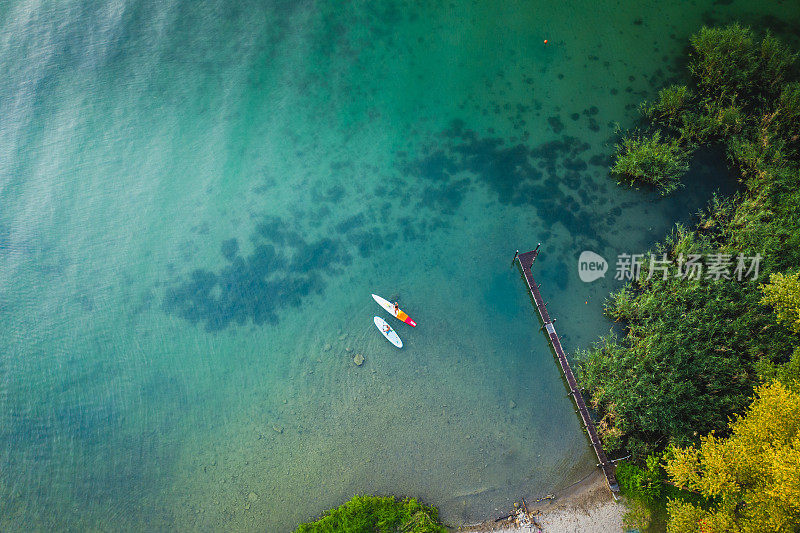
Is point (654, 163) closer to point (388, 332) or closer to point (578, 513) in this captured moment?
point (388, 332)

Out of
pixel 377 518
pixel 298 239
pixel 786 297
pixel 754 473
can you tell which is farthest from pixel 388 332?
pixel 786 297

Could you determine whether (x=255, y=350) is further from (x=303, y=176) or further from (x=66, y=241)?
(x=66, y=241)

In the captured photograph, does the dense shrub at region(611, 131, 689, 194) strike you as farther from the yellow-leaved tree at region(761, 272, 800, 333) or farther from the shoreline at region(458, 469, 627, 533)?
the shoreline at region(458, 469, 627, 533)

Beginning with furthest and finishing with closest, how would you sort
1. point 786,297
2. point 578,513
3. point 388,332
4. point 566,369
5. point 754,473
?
point 388,332
point 566,369
point 578,513
point 786,297
point 754,473

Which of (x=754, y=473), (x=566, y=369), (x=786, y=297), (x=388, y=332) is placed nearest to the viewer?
(x=754, y=473)

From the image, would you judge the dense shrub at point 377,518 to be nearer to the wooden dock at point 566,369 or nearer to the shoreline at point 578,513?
the shoreline at point 578,513

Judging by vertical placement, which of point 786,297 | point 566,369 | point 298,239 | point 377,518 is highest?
point 298,239

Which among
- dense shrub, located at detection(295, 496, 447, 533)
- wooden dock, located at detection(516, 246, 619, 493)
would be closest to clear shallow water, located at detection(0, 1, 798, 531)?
wooden dock, located at detection(516, 246, 619, 493)
